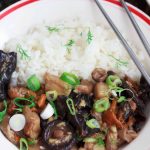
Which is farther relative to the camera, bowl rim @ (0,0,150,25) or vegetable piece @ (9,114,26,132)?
bowl rim @ (0,0,150,25)

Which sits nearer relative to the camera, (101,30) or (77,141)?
(77,141)

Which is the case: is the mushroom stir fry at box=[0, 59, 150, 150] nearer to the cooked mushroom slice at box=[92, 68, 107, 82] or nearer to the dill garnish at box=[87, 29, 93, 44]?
the cooked mushroom slice at box=[92, 68, 107, 82]

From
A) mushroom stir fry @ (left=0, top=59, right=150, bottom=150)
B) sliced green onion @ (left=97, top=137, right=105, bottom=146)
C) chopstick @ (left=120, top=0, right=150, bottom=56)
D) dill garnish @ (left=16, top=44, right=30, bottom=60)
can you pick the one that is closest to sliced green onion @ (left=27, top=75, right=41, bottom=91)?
mushroom stir fry @ (left=0, top=59, right=150, bottom=150)

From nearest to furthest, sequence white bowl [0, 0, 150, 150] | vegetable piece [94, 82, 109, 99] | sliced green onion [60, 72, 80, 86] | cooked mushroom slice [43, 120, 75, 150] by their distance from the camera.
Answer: cooked mushroom slice [43, 120, 75, 150] → vegetable piece [94, 82, 109, 99] → sliced green onion [60, 72, 80, 86] → white bowl [0, 0, 150, 150]

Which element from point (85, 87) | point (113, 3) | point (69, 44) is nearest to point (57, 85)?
point (85, 87)

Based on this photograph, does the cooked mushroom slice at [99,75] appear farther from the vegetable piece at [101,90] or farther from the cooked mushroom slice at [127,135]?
the cooked mushroom slice at [127,135]

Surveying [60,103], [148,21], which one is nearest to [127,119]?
[60,103]

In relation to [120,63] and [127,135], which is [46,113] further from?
[120,63]

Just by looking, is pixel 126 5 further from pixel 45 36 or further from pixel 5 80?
pixel 5 80
